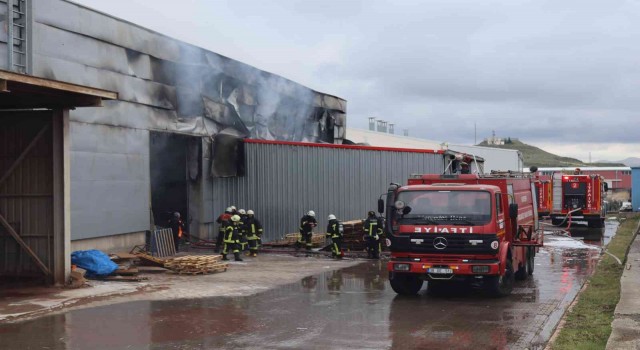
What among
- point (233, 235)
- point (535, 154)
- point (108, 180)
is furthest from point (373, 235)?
point (535, 154)

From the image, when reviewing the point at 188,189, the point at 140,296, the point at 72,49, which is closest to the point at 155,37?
the point at 72,49

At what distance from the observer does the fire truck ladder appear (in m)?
15.2

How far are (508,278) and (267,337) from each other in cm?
566

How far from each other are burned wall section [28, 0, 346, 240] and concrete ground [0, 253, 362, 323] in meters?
3.22

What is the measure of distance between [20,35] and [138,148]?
4921 millimetres

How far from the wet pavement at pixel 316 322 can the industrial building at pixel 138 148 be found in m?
3.75

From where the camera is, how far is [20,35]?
1572 cm

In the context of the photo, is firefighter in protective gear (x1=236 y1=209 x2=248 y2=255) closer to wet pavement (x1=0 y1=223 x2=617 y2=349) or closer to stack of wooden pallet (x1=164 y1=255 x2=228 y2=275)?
stack of wooden pallet (x1=164 y1=255 x2=228 y2=275)

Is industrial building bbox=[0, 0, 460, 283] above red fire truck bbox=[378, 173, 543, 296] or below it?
above

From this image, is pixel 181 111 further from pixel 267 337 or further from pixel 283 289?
pixel 267 337

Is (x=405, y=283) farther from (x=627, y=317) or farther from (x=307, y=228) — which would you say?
(x=307, y=228)

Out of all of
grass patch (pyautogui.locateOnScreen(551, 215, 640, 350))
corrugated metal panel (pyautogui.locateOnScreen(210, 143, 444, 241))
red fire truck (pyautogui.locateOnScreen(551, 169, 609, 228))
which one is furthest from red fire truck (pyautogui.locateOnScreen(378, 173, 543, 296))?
red fire truck (pyautogui.locateOnScreen(551, 169, 609, 228))

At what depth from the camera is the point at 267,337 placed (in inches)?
383

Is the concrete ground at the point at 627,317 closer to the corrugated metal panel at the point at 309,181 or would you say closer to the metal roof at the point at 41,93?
the metal roof at the point at 41,93
